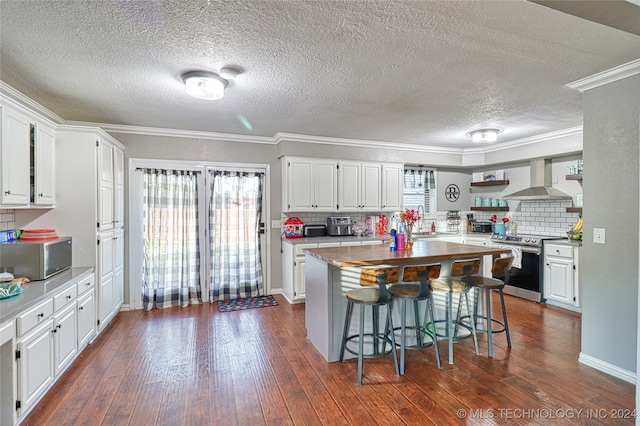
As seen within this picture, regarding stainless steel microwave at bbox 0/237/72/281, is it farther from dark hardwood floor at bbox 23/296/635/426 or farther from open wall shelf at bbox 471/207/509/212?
open wall shelf at bbox 471/207/509/212

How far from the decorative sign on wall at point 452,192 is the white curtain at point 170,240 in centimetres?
465

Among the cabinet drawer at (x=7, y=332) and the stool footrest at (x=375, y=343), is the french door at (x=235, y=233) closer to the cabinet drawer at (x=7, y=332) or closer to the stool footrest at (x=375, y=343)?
the stool footrest at (x=375, y=343)

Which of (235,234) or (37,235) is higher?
(37,235)

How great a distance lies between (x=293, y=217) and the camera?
5.13 meters

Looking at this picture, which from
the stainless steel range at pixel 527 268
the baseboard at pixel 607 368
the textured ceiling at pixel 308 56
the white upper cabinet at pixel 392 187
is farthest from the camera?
the white upper cabinet at pixel 392 187

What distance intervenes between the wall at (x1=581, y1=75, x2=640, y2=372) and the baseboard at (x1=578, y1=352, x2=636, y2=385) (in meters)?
0.02

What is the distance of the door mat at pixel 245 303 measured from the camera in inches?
173

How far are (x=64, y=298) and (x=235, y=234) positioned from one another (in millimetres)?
2390

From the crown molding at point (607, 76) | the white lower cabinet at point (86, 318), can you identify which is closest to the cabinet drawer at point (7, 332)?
the white lower cabinet at point (86, 318)

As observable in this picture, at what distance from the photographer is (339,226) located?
512 centimetres

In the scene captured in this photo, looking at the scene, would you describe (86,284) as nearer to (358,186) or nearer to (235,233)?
(235,233)

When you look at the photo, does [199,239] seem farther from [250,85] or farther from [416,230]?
[416,230]

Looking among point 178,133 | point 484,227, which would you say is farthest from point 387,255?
point 484,227

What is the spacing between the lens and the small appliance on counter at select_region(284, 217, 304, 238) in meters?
4.96
